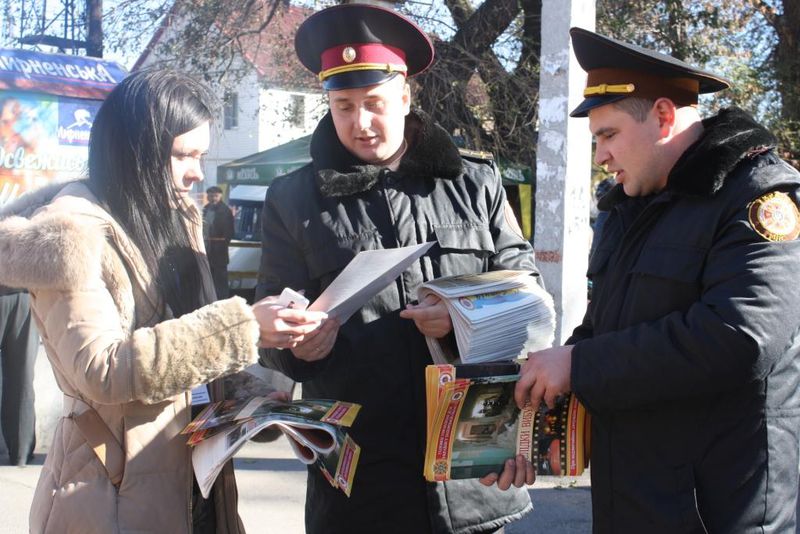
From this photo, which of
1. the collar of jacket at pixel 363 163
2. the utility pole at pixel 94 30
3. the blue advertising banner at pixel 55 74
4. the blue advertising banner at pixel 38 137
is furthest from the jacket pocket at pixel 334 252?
the utility pole at pixel 94 30

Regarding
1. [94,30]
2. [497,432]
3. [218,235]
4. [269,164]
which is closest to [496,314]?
[497,432]

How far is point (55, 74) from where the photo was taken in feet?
25.6

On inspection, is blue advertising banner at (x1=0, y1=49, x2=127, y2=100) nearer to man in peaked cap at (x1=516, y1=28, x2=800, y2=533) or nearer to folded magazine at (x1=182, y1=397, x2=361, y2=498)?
folded magazine at (x1=182, y1=397, x2=361, y2=498)

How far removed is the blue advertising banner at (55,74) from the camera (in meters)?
7.58

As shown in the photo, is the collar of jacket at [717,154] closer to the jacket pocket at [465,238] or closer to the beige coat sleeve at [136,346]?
the jacket pocket at [465,238]

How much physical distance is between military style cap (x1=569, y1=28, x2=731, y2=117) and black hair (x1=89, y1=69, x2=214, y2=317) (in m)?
1.07

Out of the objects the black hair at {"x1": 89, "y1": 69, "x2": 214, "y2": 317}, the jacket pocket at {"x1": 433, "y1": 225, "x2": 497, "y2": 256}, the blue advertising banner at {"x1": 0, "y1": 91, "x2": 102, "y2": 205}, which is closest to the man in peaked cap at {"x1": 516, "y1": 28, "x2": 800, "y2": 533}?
the jacket pocket at {"x1": 433, "y1": 225, "x2": 497, "y2": 256}

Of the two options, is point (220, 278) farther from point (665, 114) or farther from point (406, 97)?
point (665, 114)

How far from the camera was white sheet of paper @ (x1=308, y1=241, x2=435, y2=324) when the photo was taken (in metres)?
2.10

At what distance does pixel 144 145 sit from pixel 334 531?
4.06ft

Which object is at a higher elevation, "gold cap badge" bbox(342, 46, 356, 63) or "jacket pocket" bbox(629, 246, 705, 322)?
"gold cap badge" bbox(342, 46, 356, 63)

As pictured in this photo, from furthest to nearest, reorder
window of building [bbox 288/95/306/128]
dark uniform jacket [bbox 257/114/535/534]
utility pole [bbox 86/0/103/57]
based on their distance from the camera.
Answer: window of building [bbox 288/95/306/128] < utility pole [bbox 86/0/103/57] < dark uniform jacket [bbox 257/114/535/534]

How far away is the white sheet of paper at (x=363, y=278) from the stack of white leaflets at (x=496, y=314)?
0.43 feet

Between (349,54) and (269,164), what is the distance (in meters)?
12.1
